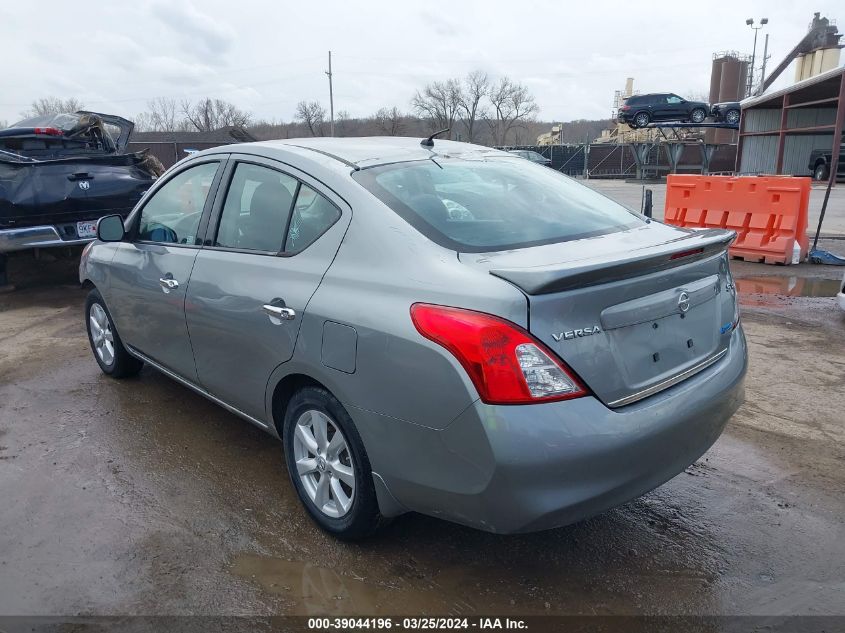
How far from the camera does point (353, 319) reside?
2.50 m

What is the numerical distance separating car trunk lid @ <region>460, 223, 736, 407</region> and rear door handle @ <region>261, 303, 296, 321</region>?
31.6 inches

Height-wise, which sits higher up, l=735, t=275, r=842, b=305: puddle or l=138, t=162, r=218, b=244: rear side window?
l=138, t=162, r=218, b=244: rear side window

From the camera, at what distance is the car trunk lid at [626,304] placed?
218 cm

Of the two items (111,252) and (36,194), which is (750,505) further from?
(36,194)

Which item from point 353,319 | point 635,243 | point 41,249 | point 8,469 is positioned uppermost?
point 635,243

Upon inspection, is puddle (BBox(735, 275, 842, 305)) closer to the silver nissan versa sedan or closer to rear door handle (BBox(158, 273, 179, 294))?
the silver nissan versa sedan

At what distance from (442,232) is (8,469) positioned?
280cm

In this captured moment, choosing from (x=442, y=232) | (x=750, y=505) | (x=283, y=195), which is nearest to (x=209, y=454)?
(x=283, y=195)

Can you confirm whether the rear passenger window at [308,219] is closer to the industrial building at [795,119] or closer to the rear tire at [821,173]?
the industrial building at [795,119]

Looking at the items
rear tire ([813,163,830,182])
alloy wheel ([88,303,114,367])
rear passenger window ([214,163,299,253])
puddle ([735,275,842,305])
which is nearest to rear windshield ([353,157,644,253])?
rear passenger window ([214,163,299,253])

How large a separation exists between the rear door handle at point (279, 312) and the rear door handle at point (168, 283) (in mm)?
939

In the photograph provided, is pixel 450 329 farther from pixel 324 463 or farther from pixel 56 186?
pixel 56 186

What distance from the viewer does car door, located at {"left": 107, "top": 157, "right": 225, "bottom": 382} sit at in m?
3.61

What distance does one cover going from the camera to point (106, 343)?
4.89 m
